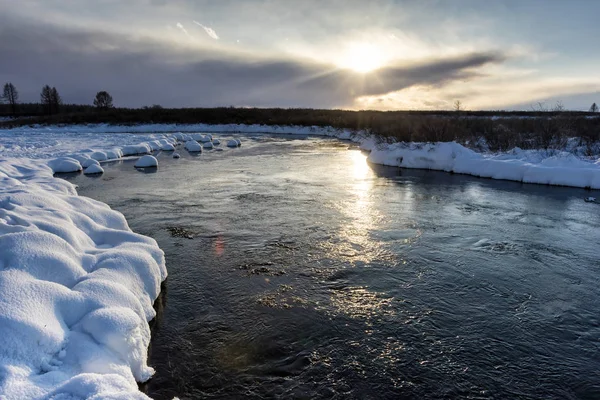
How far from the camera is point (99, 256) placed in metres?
A: 5.99

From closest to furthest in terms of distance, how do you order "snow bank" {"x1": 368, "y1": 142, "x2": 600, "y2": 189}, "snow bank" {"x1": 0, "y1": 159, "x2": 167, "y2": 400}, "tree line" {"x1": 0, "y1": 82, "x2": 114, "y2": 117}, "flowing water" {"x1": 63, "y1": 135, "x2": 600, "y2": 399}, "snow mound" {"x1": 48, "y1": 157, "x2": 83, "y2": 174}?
"snow bank" {"x1": 0, "y1": 159, "x2": 167, "y2": 400} < "flowing water" {"x1": 63, "y1": 135, "x2": 600, "y2": 399} < "snow bank" {"x1": 368, "y1": 142, "x2": 600, "y2": 189} < "snow mound" {"x1": 48, "y1": 157, "x2": 83, "y2": 174} < "tree line" {"x1": 0, "y1": 82, "x2": 114, "y2": 117}

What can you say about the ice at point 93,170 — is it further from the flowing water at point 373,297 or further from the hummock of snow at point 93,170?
the flowing water at point 373,297

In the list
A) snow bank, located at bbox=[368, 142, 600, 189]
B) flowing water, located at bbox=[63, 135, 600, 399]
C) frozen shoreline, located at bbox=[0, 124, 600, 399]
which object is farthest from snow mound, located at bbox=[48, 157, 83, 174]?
snow bank, located at bbox=[368, 142, 600, 189]

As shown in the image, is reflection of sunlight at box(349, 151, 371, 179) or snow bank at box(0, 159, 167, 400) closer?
snow bank at box(0, 159, 167, 400)

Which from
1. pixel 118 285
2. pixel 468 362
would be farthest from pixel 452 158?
pixel 118 285

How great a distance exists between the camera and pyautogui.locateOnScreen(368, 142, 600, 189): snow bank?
1543 cm

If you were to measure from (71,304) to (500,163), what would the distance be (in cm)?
1721

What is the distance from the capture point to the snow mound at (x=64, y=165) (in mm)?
17953

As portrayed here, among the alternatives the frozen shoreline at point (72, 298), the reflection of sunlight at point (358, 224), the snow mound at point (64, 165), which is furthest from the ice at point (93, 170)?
the reflection of sunlight at point (358, 224)

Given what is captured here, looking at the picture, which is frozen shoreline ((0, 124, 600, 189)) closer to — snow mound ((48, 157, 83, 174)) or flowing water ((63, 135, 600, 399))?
flowing water ((63, 135, 600, 399))

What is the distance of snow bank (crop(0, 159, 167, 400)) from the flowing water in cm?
50

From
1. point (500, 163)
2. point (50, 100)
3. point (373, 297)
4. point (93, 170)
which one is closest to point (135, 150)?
point (93, 170)

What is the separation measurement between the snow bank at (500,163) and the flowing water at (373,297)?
307 cm

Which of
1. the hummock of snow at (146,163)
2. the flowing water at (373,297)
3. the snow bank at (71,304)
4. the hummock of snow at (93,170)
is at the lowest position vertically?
the flowing water at (373,297)
